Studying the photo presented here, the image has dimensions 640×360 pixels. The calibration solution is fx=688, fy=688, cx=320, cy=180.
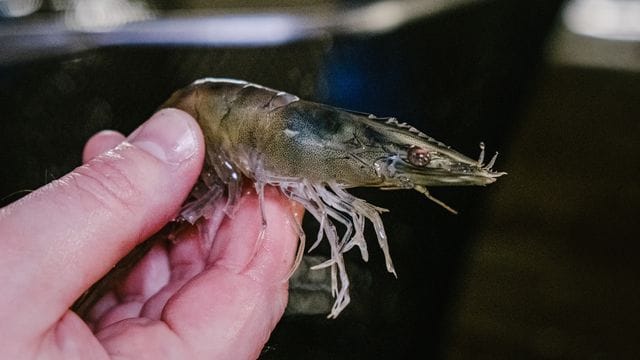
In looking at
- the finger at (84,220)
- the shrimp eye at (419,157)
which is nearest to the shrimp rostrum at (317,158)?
the shrimp eye at (419,157)

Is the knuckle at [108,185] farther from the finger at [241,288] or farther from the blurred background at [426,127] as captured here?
the blurred background at [426,127]

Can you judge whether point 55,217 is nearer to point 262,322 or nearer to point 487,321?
point 262,322

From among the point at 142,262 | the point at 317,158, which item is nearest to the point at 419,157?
the point at 317,158

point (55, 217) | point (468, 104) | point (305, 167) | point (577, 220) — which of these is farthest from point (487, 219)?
point (55, 217)

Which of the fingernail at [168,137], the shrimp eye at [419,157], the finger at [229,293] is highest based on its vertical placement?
the shrimp eye at [419,157]

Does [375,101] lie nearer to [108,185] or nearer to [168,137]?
[168,137]

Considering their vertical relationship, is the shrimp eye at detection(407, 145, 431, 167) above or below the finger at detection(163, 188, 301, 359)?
above

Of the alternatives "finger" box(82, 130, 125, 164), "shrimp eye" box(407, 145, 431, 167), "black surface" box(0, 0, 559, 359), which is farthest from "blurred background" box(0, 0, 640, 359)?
"shrimp eye" box(407, 145, 431, 167)

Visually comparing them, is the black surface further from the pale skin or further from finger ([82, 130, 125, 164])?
the pale skin
